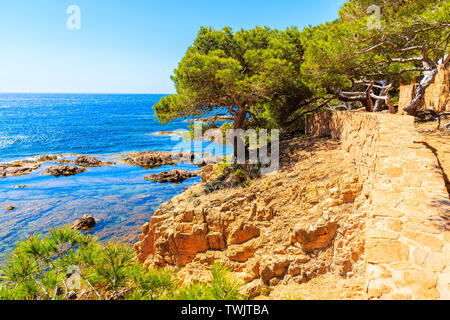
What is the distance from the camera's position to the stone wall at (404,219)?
2.58 metres

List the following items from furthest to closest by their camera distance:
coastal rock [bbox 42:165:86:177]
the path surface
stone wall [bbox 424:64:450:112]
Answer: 1. coastal rock [bbox 42:165:86:177]
2. stone wall [bbox 424:64:450:112]
3. the path surface

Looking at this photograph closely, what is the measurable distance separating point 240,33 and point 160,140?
32355 mm

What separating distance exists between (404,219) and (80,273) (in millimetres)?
4688

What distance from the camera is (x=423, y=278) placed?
2.60 meters

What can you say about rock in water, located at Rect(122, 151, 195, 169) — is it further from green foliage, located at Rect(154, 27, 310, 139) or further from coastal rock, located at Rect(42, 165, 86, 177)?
green foliage, located at Rect(154, 27, 310, 139)

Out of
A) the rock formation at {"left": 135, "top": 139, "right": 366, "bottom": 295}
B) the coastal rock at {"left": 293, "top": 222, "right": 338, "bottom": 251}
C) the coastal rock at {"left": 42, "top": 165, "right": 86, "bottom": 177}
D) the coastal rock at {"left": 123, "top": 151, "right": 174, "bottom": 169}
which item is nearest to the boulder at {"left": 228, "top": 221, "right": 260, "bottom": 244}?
the rock formation at {"left": 135, "top": 139, "right": 366, "bottom": 295}

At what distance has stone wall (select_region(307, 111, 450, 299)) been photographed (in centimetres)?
258

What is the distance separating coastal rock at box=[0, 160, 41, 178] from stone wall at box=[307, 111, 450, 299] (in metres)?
30.9

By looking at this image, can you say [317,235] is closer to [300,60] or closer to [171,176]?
[300,60]

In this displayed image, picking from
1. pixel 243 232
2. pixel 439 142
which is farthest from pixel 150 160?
pixel 439 142

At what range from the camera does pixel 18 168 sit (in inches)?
1008

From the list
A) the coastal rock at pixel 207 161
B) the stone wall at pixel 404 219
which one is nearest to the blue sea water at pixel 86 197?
the coastal rock at pixel 207 161

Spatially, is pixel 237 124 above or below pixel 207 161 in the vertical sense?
above

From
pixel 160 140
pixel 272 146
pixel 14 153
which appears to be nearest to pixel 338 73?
pixel 272 146
